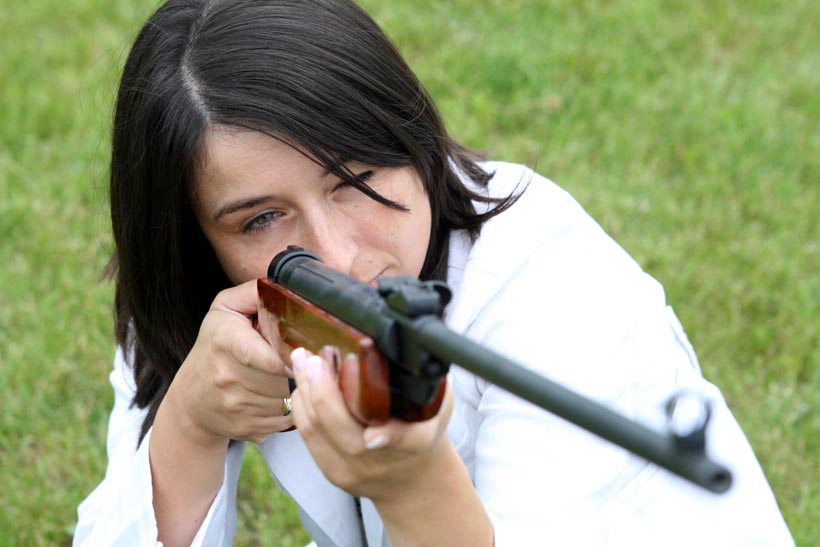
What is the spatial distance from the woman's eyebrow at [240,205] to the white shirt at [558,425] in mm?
504

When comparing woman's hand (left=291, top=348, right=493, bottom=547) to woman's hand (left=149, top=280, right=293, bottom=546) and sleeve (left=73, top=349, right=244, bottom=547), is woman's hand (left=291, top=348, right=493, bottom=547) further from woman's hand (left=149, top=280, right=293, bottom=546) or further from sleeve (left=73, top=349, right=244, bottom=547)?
sleeve (left=73, top=349, right=244, bottom=547)

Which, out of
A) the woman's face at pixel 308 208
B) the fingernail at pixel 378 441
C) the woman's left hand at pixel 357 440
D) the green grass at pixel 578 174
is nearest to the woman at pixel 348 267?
the woman's face at pixel 308 208

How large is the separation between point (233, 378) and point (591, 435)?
28.4 inches

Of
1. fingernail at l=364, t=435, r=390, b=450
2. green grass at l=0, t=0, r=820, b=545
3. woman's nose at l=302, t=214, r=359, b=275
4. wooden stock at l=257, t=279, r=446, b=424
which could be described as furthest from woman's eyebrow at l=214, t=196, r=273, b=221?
green grass at l=0, t=0, r=820, b=545

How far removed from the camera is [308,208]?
2.16 meters

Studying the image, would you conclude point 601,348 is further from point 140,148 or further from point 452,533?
point 140,148

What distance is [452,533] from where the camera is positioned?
1.77 m

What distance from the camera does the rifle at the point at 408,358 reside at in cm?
125

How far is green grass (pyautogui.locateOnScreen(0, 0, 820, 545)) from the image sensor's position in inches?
146

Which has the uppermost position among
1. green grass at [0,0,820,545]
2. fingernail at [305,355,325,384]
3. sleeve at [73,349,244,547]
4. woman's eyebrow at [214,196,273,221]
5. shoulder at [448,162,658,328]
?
fingernail at [305,355,325,384]

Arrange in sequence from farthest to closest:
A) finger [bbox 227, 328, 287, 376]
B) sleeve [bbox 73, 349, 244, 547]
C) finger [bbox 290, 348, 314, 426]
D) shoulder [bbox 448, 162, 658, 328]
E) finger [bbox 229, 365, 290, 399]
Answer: sleeve [bbox 73, 349, 244, 547], shoulder [bbox 448, 162, 658, 328], finger [bbox 229, 365, 290, 399], finger [bbox 227, 328, 287, 376], finger [bbox 290, 348, 314, 426]

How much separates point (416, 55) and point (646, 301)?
387 cm

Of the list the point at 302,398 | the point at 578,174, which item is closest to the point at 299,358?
the point at 302,398

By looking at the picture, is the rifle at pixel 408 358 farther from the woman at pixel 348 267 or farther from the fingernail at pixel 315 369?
the woman at pixel 348 267
